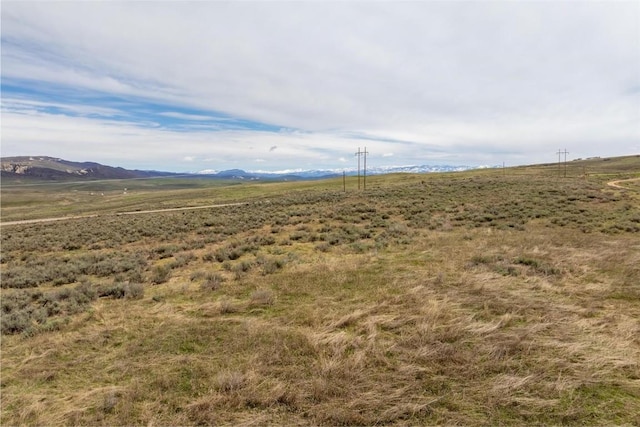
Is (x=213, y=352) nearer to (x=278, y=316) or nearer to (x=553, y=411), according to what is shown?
(x=278, y=316)

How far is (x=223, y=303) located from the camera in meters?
9.11

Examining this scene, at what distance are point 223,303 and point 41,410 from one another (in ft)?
14.1

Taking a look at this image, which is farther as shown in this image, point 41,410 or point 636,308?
point 636,308

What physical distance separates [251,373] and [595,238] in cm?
1782

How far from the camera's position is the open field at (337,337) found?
200 inches

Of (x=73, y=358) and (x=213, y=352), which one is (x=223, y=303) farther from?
(x=73, y=358)

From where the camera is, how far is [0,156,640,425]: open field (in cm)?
509

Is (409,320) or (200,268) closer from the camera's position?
(409,320)

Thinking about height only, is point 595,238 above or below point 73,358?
above

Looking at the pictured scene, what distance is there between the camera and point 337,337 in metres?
7.00

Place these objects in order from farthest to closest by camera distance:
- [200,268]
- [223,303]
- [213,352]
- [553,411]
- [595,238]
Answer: [595,238], [200,268], [223,303], [213,352], [553,411]

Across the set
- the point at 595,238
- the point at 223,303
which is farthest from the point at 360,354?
the point at 595,238

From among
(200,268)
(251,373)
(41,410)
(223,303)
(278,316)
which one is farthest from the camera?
(200,268)

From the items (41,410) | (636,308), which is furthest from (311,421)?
(636,308)
